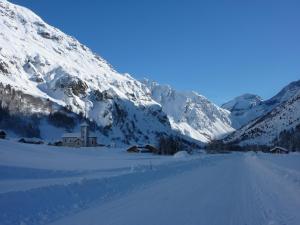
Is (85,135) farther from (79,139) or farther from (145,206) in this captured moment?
(145,206)

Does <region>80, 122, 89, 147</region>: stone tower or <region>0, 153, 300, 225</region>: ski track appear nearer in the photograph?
<region>0, 153, 300, 225</region>: ski track

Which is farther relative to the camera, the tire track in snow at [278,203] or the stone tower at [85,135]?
the stone tower at [85,135]

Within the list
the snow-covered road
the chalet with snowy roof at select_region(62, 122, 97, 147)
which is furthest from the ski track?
the chalet with snowy roof at select_region(62, 122, 97, 147)

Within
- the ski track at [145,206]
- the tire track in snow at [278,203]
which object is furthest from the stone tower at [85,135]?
the ski track at [145,206]

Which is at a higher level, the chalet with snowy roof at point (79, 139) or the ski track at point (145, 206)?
the chalet with snowy roof at point (79, 139)

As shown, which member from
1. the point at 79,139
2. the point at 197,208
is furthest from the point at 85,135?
the point at 197,208

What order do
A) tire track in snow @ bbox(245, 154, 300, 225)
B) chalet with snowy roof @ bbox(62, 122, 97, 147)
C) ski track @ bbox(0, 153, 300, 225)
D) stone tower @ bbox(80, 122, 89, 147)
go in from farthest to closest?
chalet with snowy roof @ bbox(62, 122, 97, 147), stone tower @ bbox(80, 122, 89, 147), tire track in snow @ bbox(245, 154, 300, 225), ski track @ bbox(0, 153, 300, 225)

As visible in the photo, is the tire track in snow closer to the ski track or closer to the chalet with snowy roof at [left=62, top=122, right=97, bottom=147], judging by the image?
the ski track

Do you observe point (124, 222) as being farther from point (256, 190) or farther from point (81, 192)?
point (256, 190)

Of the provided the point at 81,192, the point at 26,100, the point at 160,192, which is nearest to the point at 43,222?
the point at 81,192

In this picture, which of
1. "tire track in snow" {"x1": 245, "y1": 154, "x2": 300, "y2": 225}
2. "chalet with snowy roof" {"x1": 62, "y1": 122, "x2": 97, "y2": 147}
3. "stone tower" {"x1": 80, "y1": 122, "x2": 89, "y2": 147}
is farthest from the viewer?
"chalet with snowy roof" {"x1": 62, "y1": 122, "x2": 97, "y2": 147}

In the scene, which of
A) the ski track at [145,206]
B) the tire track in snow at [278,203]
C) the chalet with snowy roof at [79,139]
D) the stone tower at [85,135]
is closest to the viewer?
the ski track at [145,206]

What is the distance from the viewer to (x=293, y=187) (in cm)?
2219

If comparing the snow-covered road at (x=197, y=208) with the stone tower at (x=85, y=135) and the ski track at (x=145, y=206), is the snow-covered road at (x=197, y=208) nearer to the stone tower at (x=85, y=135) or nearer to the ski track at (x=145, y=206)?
the ski track at (x=145, y=206)
